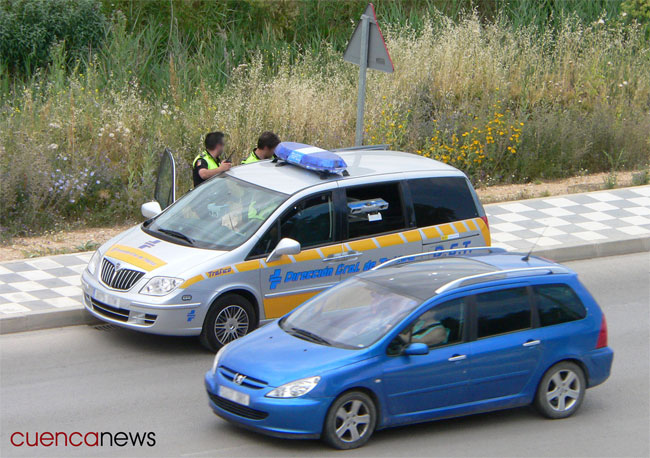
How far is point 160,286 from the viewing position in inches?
344

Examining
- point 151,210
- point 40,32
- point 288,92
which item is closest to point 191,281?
point 151,210

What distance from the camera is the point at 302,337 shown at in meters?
7.38

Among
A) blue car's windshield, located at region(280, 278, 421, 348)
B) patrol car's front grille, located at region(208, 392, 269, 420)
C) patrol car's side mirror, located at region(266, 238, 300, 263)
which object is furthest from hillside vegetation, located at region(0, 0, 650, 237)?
patrol car's front grille, located at region(208, 392, 269, 420)

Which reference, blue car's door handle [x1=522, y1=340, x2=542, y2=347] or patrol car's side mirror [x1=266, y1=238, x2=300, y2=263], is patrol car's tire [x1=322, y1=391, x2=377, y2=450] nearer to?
blue car's door handle [x1=522, y1=340, x2=542, y2=347]

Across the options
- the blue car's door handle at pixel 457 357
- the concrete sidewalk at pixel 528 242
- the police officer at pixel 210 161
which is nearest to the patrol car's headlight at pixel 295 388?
the blue car's door handle at pixel 457 357

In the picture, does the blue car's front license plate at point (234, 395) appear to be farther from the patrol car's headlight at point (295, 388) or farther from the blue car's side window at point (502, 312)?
the blue car's side window at point (502, 312)

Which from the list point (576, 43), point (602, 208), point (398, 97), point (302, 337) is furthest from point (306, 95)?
point (302, 337)

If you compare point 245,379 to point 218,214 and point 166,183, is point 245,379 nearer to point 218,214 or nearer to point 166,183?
point 218,214

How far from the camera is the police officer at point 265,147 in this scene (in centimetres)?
1118

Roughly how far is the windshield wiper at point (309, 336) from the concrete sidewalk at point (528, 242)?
332 cm

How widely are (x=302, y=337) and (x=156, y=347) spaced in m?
2.44

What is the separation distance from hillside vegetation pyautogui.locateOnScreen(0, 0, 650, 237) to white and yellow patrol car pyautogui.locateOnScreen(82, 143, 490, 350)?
11.9 ft

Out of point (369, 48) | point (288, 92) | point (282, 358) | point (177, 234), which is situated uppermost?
point (369, 48)

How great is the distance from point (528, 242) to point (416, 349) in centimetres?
638
